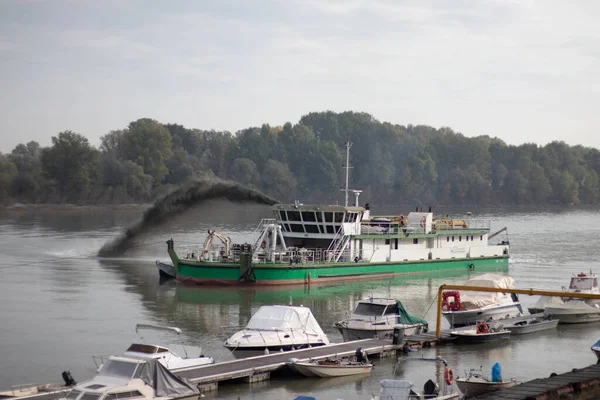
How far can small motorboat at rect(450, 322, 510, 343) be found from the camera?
124 ft

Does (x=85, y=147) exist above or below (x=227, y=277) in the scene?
above

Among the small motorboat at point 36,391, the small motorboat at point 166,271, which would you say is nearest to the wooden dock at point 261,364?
the small motorboat at point 36,391

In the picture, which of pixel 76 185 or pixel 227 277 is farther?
pixel 76 185

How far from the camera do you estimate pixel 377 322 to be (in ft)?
122

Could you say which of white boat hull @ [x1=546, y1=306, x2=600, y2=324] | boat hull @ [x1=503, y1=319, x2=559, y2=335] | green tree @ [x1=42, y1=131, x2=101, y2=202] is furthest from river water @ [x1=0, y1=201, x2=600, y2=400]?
green tree @ [x1=42, y1=131, x2=101, y2=202]

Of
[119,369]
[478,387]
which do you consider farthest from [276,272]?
[119,369]

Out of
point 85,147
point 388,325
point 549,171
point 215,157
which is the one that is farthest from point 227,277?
point 549,171

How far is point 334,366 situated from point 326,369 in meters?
0.32

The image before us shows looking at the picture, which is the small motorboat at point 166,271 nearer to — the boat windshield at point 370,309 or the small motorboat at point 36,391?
the boat windshield at point 370,309

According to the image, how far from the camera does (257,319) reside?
3447 cm

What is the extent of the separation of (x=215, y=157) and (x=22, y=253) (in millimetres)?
105381

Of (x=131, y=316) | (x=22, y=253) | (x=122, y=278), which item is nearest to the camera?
(x=131, y=316)

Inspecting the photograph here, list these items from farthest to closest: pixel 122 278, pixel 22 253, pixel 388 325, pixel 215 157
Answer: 1. pixel 215 157
2. pixel 22 253
3. pixel 122 278
4. pixel 388 325

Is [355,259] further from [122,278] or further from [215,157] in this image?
[215,157]
